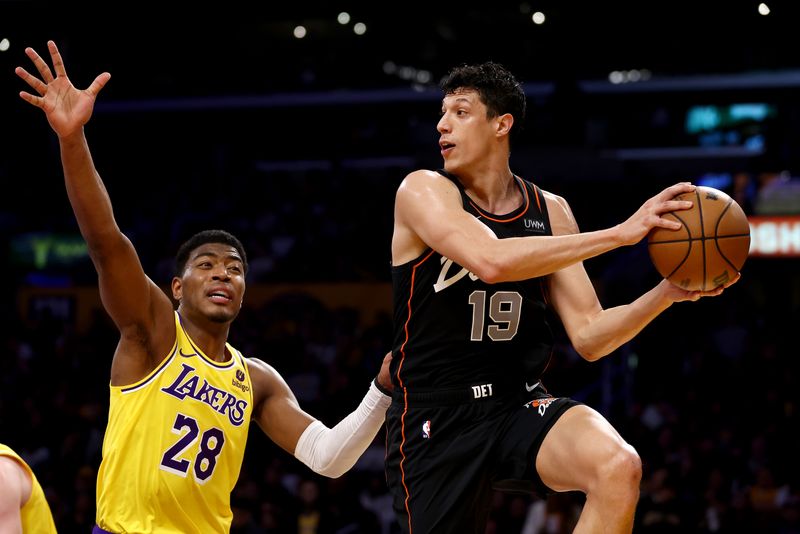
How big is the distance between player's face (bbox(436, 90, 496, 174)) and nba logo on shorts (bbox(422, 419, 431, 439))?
3.68 ft

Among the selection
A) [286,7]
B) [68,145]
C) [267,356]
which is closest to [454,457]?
[68,145]

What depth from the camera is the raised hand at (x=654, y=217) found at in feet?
13.2

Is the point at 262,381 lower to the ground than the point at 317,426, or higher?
higher

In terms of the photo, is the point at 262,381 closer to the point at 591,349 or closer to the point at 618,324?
the point at 591,349

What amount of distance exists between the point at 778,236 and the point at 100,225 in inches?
424

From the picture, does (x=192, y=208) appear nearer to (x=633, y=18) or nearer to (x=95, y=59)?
(x=95, y=59)

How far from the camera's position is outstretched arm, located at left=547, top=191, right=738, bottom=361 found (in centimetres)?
439

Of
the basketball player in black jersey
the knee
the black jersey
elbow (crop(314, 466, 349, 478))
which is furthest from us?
elbow (crop(314, 466, 349, 478))

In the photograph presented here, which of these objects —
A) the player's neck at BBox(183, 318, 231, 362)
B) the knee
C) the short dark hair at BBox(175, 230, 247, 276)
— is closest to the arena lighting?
the short dark hair at BBox(175, 230, 247, 276)

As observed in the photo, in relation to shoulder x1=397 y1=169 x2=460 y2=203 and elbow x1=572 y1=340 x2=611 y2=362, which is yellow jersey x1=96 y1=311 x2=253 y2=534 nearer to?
shoulder x1=397 y1=169 x2=460 y2=203

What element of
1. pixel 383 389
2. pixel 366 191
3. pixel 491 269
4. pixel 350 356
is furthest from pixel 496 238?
pixel 366 191

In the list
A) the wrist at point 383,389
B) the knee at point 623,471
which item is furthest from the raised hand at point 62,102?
the knee at point 623,471

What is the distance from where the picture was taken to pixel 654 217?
13.3 ft

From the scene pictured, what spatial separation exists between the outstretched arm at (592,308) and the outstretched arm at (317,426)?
0.99m
